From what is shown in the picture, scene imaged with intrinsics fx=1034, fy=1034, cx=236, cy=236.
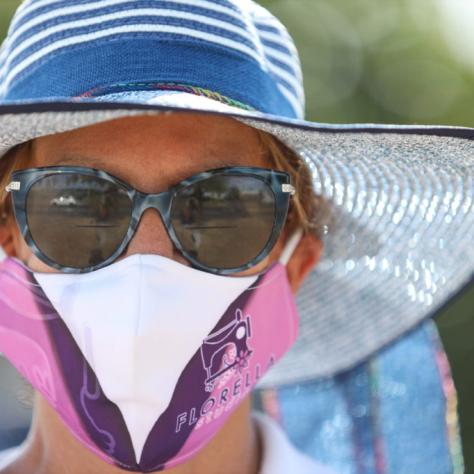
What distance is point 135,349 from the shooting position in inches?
74.6

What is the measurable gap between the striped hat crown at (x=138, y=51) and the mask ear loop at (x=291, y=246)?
34 centimetres

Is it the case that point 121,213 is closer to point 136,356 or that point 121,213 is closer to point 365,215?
point 136,356

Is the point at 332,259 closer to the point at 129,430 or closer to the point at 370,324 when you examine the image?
the point at 370,324

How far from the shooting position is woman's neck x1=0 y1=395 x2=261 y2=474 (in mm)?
2209

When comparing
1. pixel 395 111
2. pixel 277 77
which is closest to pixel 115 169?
pixel 277 77

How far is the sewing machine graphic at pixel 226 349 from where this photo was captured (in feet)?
6.66

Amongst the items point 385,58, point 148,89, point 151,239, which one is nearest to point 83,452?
point 151,239

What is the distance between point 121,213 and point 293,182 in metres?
0.44

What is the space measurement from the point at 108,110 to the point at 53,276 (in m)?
0.48

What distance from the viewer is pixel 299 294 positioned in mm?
2770

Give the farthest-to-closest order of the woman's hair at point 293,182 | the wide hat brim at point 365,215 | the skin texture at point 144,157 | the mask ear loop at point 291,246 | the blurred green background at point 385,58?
the blurred green background at point 385,58 < the mask ear loop at point 291,246 < the woman's hair at point 293,182 < the skin texture at point 144,157 < the wide hat brim at point 365,215

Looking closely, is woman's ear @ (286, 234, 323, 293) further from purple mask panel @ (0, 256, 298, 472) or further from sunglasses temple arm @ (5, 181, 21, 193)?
sunglasses temple arm @ (5, 181, 21, 193)

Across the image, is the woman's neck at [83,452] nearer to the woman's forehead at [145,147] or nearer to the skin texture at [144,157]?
the skin texture at [144,157]

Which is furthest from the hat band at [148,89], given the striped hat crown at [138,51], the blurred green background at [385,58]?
the blurred green background at [385,58]
